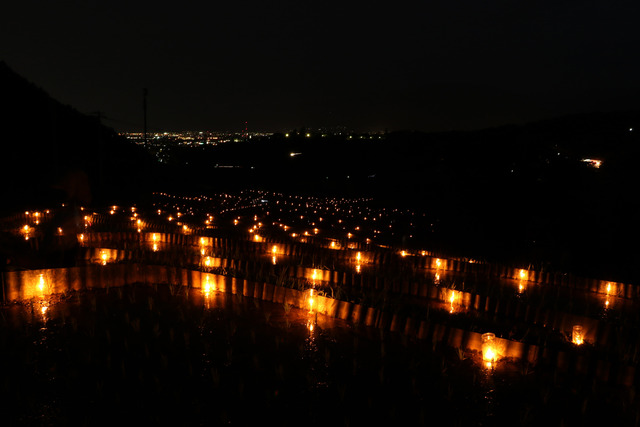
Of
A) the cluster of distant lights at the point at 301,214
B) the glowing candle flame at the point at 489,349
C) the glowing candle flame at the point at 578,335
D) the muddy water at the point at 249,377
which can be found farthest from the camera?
the cluster of distant lights at the point at 301,214

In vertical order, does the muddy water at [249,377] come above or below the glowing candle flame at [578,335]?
below

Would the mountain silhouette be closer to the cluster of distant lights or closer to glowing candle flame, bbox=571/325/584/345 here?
the cluster of distant lights

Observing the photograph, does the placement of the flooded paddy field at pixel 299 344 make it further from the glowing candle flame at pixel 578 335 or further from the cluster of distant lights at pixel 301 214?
the cluster of distant lights at pixel 301 214

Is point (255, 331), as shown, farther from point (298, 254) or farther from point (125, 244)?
point (125, 244)

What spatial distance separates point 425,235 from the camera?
1503 centimetres

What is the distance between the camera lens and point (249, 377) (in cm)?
449

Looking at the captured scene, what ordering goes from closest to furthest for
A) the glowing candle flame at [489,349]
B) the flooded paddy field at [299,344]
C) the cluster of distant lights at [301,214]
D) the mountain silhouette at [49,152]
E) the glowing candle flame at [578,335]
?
the flooded paddy field at [299,344] < the glowing candle flame at [489,349] < the glowing candle flame at [578,335] < the cluster of distant lights at [301,214] < the mountain silhouette at [49,152]

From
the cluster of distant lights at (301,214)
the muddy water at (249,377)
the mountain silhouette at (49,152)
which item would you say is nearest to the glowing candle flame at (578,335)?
the muddy water at (249,377)

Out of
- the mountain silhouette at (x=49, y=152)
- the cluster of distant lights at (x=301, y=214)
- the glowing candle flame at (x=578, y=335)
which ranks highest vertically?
the mountain silhouette at (x=49, y=152)

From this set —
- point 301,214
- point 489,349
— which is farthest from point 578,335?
point 301,214

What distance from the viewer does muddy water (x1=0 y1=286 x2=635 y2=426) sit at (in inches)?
155

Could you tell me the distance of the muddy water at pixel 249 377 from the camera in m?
3.93

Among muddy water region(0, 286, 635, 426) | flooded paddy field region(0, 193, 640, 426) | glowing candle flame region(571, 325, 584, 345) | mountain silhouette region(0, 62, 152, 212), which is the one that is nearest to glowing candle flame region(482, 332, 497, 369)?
flooded paddy field region(0, 193, 640, 426)

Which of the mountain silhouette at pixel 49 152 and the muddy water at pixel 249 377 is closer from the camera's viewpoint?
the muddy water at pixel 249 377
